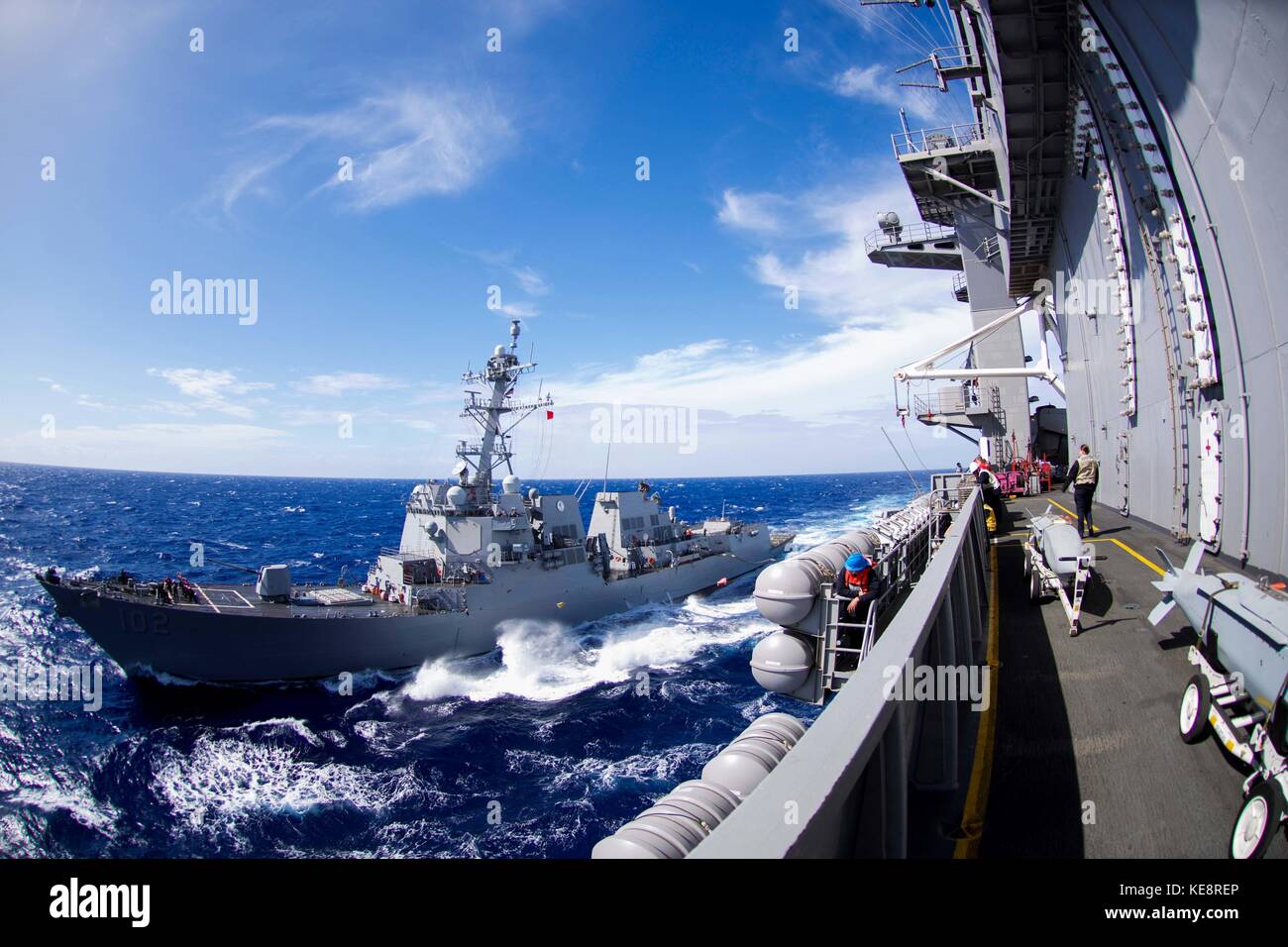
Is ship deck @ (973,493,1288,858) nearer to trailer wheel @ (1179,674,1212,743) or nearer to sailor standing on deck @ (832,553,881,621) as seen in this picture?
trailer wheel @ (1179,674,1212,743)

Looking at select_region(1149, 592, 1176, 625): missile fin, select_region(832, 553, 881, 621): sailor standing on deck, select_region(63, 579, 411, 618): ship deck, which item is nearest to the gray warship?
select_region(63, 579, 411, 618): ship deck

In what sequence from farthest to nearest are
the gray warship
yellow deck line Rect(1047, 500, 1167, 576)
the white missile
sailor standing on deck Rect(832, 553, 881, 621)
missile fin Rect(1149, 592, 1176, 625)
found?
the gray warship
yellow deck line Rect(1047, 500, 1167, 576)
sailor standing on deck Rect(832, 553, 881, 621)
missile fin Rect(1149, 592, 1176, 625)
the white missile

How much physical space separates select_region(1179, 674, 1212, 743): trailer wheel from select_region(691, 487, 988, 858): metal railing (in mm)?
1725

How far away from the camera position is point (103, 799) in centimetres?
1328

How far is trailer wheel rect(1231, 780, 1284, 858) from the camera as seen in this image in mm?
3324

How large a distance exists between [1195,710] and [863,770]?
390cm

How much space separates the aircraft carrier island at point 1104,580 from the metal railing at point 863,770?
15 millimetres

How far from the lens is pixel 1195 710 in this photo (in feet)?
15.7

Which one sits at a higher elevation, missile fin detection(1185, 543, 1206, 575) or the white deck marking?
missile fin detection(1185, 543, 1206, 575)

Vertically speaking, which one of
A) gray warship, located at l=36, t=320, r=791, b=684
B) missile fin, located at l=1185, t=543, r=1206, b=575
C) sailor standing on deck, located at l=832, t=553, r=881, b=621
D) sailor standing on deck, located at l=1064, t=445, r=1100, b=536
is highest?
sailor standing on deck, located at l=1064, t=445, r=1100, b=536

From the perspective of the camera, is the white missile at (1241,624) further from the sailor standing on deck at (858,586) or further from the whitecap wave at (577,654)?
the whitecap wave at (577,654)

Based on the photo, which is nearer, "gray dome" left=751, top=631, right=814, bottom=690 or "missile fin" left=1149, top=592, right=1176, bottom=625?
"missile fin" left=1149, top=592, right=1176, bottom=625
